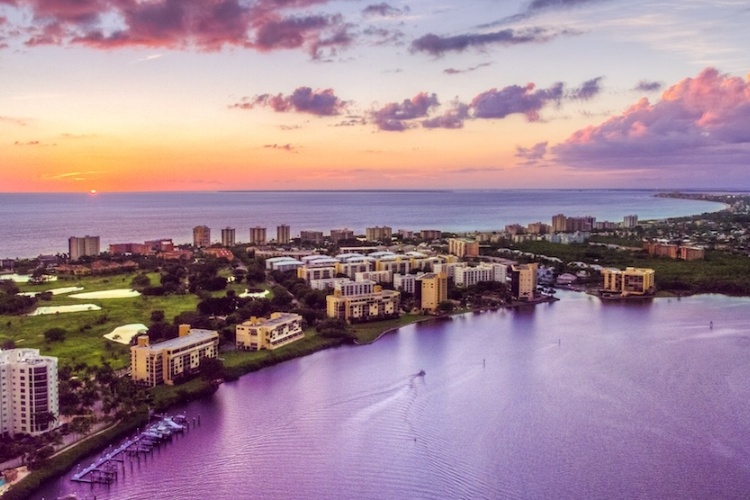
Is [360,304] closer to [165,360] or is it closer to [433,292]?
[433,292]

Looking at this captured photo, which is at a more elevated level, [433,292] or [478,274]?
[478,274]

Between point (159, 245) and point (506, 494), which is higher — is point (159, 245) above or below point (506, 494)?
above

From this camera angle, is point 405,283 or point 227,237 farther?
point 227,237

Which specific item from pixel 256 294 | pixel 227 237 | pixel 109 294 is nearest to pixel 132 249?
pixel 227 237

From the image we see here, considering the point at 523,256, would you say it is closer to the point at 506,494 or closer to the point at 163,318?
the point at 163,318

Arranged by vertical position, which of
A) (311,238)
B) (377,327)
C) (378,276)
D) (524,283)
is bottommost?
(377,327)

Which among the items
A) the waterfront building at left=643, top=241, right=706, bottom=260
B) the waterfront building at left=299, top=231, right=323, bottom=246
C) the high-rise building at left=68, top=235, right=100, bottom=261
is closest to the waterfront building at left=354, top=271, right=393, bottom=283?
the waterfront building at left=643, top=241, right=706, bottom=260

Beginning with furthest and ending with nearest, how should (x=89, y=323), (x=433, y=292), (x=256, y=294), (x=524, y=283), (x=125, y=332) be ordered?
(x=524, y=283)
(x=256, y=294)
(x=433, y=292)
(x=89, y=323)
(x=125, y=332)

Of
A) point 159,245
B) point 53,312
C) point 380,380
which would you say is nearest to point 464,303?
point 380,380
